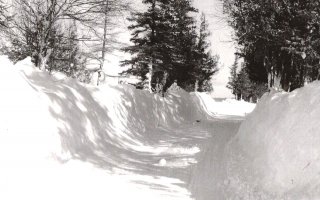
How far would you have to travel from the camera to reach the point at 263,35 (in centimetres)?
1669

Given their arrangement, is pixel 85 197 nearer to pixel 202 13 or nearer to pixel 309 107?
pixel 309 107

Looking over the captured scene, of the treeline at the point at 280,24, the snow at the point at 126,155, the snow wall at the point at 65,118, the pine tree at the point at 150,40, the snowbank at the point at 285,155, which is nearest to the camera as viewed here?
the snowbank at the point at 285,155

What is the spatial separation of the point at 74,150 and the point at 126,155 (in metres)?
1.63

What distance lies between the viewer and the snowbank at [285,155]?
15.5 ft

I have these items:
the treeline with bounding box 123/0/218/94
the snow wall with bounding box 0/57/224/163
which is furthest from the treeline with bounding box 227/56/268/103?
the snow wall with bounding box 0/57/224/163

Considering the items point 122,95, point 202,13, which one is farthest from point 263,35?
point 202,13

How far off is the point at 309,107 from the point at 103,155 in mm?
5168

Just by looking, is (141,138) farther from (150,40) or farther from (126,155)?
(150,40)

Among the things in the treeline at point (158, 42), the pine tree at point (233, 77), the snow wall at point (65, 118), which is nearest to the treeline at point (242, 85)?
the pine tree at point (233, 77)

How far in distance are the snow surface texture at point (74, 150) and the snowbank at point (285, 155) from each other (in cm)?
106

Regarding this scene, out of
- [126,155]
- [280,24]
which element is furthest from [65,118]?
[280,24]

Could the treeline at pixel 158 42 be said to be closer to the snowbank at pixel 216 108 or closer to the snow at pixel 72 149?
the snowbank at pixel 216 108

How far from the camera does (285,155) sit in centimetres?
546

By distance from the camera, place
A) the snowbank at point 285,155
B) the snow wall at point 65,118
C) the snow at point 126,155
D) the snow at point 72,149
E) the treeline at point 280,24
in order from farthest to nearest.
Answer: the treeline at point 280,24 → the snow wall at point 65,118 → the snow at point 72,149 → the snow at point 126,155 → the snowbank at point 285,155
